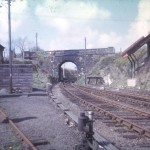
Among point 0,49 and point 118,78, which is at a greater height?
point 0,49

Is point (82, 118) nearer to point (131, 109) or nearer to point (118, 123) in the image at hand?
point (118, 123)

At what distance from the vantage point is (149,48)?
3650 centimetres

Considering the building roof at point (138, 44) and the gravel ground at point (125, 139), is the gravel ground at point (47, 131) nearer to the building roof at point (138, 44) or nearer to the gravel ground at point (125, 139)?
the gravel ground at point (125, 139)

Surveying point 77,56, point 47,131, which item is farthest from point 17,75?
point 77,56

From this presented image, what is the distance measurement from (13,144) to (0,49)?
42471 mm

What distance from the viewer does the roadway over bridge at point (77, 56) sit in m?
63.1

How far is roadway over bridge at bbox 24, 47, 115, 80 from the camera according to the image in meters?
63.1

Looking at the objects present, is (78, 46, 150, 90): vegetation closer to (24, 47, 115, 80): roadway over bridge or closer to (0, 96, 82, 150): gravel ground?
(24, 47, 115, 80): roadway over bridge

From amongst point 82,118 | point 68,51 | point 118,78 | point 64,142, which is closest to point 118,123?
point 64,142

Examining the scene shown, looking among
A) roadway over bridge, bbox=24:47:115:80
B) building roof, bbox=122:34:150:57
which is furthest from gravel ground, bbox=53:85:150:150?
roadway over bridge, bbox=24:47:115:80

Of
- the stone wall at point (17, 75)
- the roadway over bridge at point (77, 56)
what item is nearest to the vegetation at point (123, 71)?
the roadway over bridge at point (77, 56)

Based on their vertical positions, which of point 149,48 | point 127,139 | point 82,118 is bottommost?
point 127,139

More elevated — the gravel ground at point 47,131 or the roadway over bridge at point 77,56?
the roadway over bridge at point 77,56

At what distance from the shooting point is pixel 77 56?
215 feet
